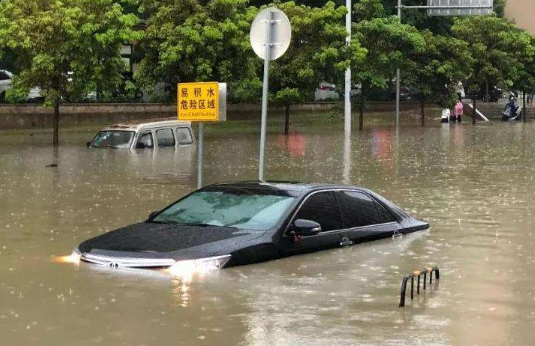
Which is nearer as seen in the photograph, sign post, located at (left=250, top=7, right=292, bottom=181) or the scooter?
sign post, located at (left=250, top=7, right=292, bottom=181)

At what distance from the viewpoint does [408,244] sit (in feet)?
38.7

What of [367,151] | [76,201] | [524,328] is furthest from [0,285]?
[367,151]

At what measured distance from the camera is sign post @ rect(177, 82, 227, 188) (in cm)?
1196

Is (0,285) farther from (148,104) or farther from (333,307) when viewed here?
(148,104)

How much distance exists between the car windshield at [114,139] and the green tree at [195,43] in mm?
5828

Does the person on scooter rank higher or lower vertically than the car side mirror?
higher

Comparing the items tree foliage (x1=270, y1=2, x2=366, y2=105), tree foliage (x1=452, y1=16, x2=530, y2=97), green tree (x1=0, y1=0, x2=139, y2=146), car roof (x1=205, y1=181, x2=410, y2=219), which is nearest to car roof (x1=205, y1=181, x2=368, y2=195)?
car roof (x1=205, y1=181, x2=410, y2=219)

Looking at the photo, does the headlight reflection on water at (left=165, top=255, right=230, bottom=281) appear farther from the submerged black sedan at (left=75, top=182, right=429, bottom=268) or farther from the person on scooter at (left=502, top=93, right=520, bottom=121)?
the person on scooter at (left=502, top=93, right=520, bottom=121)

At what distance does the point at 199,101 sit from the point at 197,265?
3.23m

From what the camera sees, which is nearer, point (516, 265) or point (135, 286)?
point (135, 286)

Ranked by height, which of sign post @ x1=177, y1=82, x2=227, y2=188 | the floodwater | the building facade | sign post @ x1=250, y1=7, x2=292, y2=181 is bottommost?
the floodwater

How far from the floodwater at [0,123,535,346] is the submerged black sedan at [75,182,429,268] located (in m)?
0.16

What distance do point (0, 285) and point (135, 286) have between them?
1.30 m

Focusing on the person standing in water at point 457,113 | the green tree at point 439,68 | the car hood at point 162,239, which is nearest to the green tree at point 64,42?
the car hood at point 162,239
